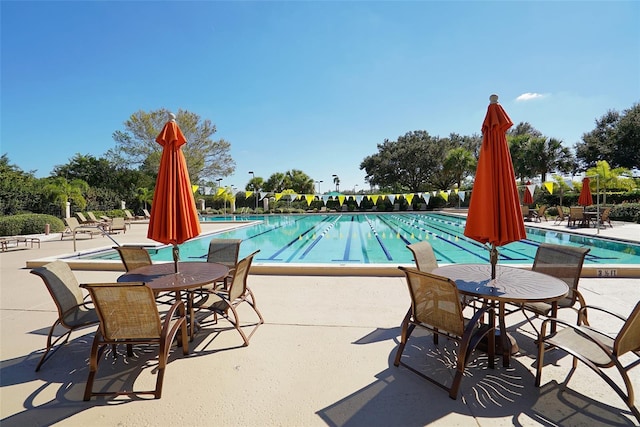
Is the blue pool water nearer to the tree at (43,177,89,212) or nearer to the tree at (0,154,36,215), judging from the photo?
the tree at (43,177,89,212)

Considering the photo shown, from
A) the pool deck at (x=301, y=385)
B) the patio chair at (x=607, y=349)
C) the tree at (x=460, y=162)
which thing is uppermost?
the tree at (x=460, y=162)

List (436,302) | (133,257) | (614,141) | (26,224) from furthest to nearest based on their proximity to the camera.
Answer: (614,141), (26,224), (133,257), (436,302)

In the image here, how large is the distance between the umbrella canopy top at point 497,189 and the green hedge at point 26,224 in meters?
16.5

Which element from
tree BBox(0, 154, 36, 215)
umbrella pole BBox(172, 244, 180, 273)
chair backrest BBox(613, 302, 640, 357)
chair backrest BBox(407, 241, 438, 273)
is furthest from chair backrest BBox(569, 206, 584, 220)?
tree BBox(0, 154, 36, 215)

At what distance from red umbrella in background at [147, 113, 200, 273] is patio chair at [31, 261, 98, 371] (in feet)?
2.58

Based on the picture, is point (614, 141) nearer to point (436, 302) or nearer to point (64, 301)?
point (436, 302)

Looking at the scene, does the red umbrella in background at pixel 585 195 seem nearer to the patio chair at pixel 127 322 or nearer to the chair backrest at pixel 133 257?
the chair backrest at pixel 133 257

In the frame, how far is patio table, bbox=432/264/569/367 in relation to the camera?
2.19 m

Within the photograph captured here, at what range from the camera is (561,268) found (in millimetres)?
3111

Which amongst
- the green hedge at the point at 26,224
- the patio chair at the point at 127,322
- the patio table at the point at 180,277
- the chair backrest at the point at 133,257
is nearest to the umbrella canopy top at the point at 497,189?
the patio table at the point at 180,277

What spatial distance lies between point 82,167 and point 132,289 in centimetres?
3855

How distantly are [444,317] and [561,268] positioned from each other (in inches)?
71.9

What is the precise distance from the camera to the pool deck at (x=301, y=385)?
1840 millimetres

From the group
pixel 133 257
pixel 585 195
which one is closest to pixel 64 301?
pixel 133 257
